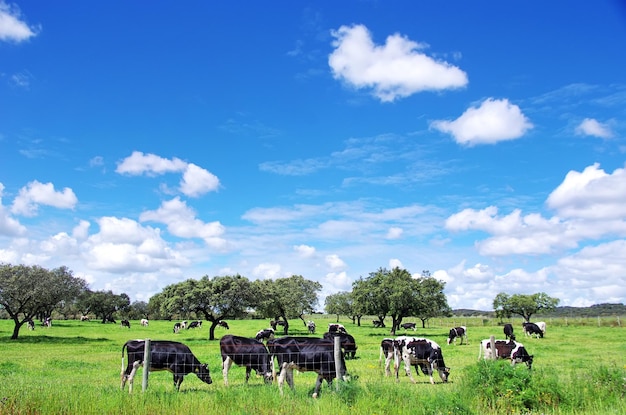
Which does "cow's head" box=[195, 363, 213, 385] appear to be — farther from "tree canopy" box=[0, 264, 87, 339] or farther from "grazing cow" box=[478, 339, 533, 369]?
"tree canopy" box=[0, 264, 87, 339]

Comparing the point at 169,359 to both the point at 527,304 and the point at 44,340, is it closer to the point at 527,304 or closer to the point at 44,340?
the point at 44,340

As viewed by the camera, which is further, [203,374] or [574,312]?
[574,312]

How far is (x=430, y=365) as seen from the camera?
18.2 m

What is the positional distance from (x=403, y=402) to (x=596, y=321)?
64.6 metres

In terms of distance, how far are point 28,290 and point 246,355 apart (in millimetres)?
36609

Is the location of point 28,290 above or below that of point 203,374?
above

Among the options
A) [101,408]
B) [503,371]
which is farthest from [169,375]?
[503,371]

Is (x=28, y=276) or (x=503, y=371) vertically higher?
(x=28, y=276)

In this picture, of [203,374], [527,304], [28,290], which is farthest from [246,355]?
[527,304]

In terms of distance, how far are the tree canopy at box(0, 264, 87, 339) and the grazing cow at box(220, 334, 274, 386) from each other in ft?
113

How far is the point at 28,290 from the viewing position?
4388 centimetres

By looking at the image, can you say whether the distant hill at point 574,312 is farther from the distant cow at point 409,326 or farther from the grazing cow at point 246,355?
the grazing cow at point 246,355

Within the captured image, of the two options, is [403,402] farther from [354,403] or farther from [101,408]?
[101,408]

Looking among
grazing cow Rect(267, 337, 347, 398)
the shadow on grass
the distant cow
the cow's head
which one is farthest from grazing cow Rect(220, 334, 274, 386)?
the distant cow
